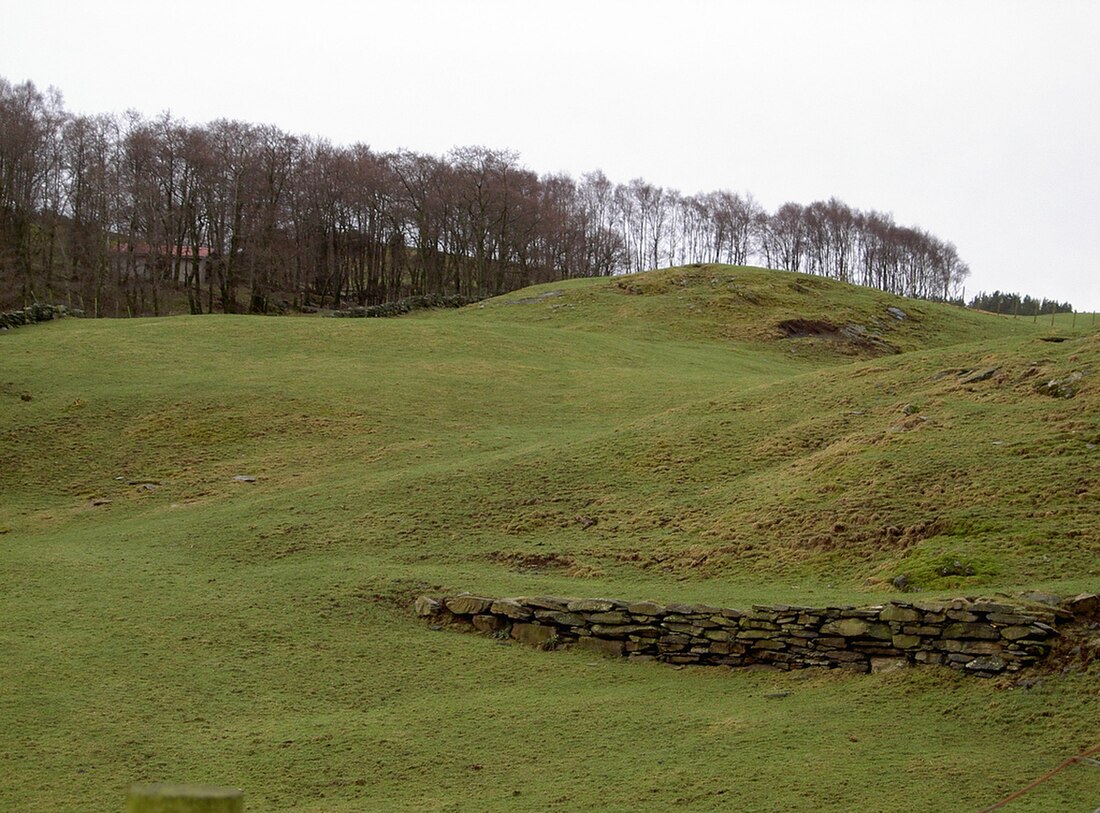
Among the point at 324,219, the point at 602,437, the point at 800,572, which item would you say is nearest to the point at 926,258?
the point at 324,219

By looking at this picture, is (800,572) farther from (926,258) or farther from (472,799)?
(926,258)

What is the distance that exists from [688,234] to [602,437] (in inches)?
3338

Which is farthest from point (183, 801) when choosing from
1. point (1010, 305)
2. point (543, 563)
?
point (1010, 305)

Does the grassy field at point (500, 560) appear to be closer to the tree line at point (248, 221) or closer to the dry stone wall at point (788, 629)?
the dry stone wall at point (788, 629)

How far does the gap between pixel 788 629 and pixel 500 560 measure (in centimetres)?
592

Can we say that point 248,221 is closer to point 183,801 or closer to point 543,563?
point 543,563

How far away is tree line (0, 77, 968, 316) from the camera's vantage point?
56719 mm

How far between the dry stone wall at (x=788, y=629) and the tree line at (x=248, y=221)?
46317mm

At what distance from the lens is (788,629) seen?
10.9 metres

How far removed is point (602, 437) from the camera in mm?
22422

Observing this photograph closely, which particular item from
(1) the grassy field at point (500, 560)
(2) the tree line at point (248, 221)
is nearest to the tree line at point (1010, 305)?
(2) the tree line at point (248, 221)

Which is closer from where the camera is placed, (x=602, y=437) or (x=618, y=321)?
(x=602, y=437)

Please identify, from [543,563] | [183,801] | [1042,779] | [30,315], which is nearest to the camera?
[183,801]

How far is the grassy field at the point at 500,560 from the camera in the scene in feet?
27.9
